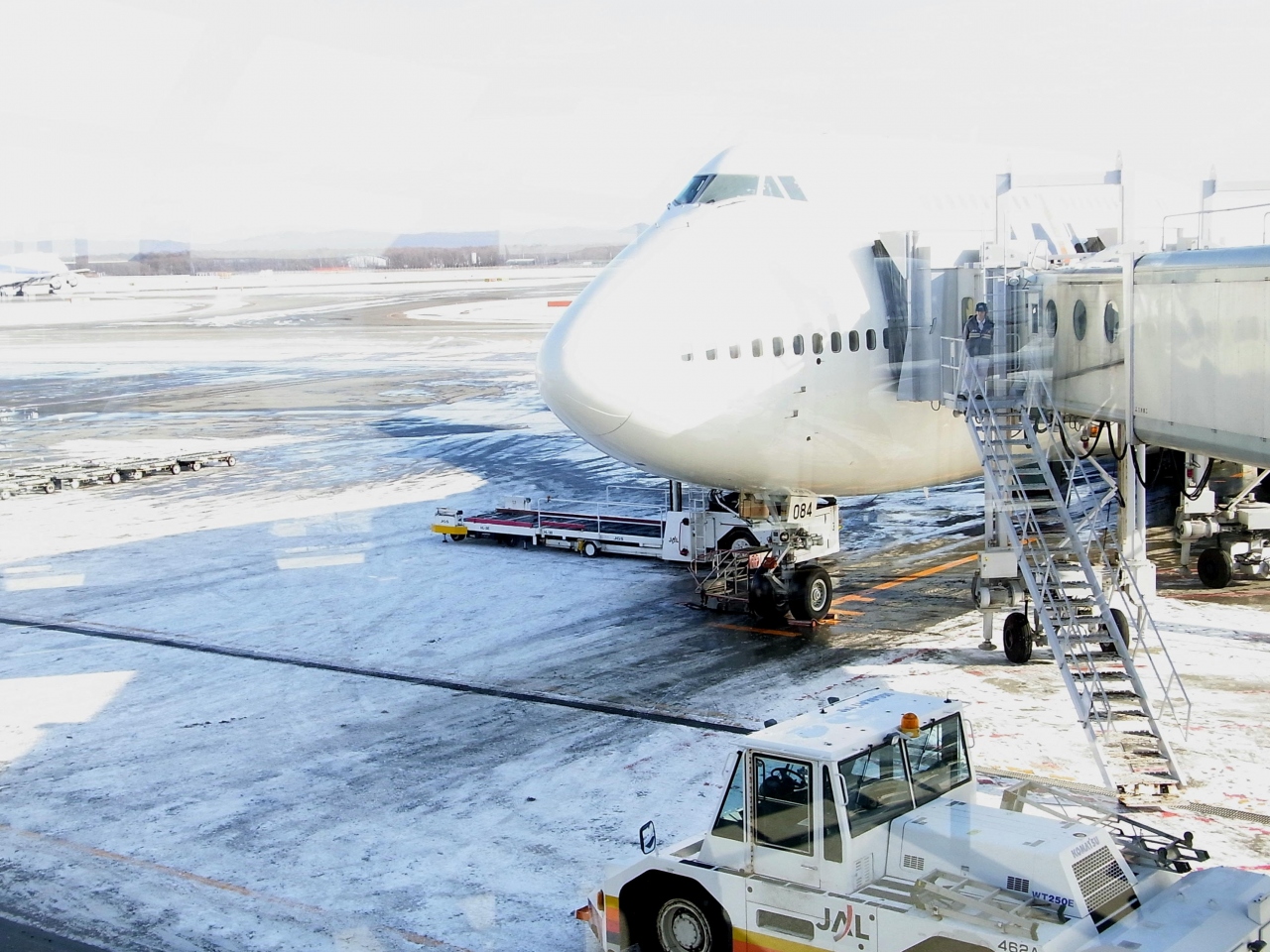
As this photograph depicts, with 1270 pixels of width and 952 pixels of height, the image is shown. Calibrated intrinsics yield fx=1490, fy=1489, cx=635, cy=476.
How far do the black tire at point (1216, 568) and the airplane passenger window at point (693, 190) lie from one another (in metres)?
10.9

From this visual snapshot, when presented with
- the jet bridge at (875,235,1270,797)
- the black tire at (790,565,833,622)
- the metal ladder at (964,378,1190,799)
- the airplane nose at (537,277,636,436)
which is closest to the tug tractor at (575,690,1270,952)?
the metal ladder at (964,378,1190,799)

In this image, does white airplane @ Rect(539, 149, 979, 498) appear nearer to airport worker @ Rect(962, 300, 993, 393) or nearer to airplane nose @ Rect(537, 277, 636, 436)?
airplane nose @ Rect(537, 277, 636, 436)

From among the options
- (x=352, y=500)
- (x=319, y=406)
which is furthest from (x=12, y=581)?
(x=319, y=406)

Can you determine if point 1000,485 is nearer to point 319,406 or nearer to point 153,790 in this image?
point 153,790

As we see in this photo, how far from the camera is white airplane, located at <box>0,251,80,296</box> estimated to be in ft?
581

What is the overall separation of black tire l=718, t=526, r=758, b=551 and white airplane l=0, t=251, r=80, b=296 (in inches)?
6509

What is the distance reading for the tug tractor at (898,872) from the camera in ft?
35.4

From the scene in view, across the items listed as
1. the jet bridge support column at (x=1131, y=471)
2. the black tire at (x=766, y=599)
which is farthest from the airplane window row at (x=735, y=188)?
the black tire at (x=766, y=599)

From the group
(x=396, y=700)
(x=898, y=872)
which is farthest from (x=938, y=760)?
(x=396, y=700)

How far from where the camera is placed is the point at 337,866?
15.3 metres

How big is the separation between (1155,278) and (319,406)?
4618 centimetres

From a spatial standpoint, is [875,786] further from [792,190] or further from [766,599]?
[792,190]

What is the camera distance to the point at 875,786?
1225 centimetres

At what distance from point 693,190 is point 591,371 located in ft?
14.0
